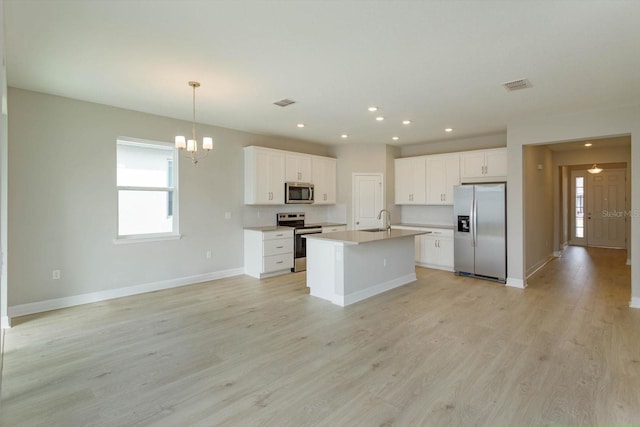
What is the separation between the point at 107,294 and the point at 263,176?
2978mm

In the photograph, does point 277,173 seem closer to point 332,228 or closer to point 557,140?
point 332,228

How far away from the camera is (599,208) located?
30.6ft

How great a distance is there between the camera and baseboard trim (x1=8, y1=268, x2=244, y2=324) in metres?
4.05

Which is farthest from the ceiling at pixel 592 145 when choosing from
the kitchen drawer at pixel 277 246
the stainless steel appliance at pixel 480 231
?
the kitchen drawer at pixel 277 246

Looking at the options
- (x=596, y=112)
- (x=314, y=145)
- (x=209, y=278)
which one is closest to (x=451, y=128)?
(x=596, y=112)

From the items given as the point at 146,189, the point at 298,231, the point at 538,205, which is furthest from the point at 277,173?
the point at 538,205

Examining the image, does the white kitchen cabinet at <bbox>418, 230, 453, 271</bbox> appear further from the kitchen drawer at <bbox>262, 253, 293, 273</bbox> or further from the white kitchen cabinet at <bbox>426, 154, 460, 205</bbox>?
the kitchen drawer at <bbox>262, 253, 293, 273</bbox>

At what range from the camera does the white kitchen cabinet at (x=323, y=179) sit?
705 centimetres

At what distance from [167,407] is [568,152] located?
30.9ft

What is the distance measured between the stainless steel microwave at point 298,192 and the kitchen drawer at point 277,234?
2.19 feet

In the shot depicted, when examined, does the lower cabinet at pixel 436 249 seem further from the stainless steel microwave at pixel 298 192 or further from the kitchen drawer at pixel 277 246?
the kitchen drawer at pixel 277 246

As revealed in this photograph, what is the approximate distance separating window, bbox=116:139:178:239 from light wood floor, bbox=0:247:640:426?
1069 mm

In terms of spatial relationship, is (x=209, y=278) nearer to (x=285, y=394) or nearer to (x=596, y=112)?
(x=285, y=394)

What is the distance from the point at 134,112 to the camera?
191 inches
